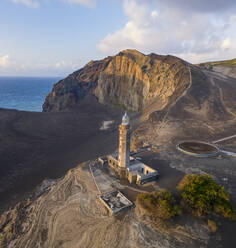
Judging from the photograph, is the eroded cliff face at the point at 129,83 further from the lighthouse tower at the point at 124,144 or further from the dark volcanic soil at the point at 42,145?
the lighthouse tower at the point at 124,144

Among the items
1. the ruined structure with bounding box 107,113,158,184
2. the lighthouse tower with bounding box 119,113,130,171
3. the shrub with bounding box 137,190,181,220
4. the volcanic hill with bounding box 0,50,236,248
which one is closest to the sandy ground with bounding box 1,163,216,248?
the volcanic hill with bounding box 0,50,236,248

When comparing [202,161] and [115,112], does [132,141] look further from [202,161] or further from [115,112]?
[115,112]

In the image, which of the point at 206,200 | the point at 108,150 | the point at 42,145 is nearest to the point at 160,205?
the point at 206,200

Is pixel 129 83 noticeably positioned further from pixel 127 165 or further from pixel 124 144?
pixel 124 144

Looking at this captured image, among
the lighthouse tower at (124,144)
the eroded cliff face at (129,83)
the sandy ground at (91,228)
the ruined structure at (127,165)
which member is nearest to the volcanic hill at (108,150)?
the sandy ground at (91,228)

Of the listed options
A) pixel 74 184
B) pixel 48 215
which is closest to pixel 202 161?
pixel 74 184
